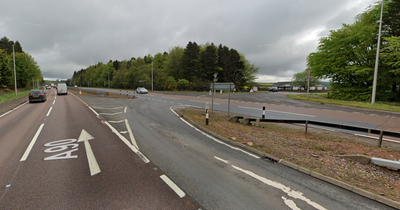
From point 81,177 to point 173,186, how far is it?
2189 mm

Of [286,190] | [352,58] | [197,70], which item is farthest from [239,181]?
[197,70]

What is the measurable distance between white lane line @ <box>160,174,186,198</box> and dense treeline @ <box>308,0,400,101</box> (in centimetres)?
2682

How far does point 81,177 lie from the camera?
3742 millimetres

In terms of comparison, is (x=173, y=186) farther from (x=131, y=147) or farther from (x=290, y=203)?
(x=131, y=147)

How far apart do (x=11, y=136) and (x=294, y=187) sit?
10.4m

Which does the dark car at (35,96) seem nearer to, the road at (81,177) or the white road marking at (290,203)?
the road at (81,177)

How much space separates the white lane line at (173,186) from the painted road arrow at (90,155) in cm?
171

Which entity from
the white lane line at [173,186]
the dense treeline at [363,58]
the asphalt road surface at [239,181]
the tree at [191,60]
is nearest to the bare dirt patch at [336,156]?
the asphalt road surface at [239,181]

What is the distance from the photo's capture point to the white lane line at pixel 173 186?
3206 mm

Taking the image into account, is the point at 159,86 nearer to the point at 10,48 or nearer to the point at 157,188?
the point at 157,188

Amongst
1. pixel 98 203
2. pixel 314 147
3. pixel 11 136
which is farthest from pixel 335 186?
pixel 11 136

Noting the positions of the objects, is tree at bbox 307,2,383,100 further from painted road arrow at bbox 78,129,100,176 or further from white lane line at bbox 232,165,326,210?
painted road arrow at bbox 78,129,100,176

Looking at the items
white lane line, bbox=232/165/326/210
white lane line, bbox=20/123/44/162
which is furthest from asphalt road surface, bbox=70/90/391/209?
white lane line, bbox=20/123/44/162

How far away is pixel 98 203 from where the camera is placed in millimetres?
2910
